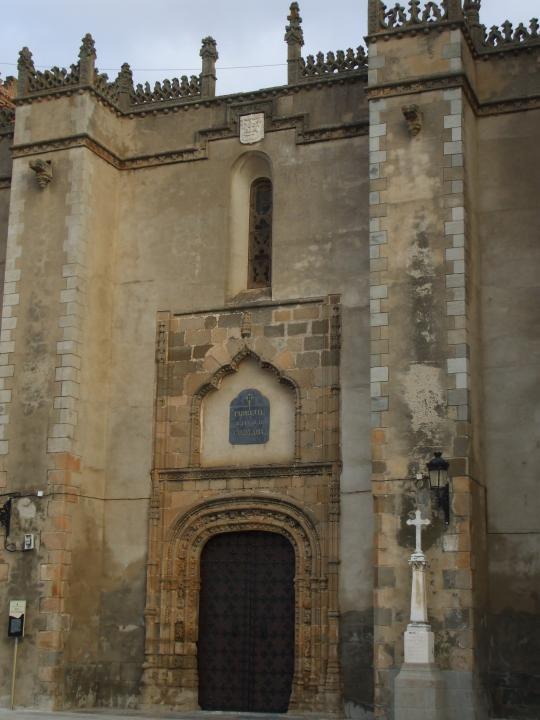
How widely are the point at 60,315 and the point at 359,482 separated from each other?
563cm

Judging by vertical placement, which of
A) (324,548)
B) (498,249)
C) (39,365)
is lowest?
(324,548)

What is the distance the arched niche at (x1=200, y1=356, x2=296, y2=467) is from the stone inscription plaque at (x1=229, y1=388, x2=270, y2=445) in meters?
0.05

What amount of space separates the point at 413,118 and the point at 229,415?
217 inches

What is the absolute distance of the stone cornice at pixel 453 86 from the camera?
59.1 feet

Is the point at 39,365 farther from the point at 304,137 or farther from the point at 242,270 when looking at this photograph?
the point at 304,137

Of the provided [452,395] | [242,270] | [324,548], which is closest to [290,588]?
[324,548]

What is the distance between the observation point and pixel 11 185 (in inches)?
815

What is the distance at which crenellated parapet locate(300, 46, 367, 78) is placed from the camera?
19688mm

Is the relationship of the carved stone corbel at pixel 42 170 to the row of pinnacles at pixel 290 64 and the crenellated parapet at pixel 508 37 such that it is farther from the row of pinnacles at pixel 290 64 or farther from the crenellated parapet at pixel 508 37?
the crenellated parapet at pixel 508 37

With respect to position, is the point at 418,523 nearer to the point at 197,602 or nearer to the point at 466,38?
the point at 197,602

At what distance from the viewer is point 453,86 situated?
59.0ft

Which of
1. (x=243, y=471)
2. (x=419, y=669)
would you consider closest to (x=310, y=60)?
(x=243, y=471)

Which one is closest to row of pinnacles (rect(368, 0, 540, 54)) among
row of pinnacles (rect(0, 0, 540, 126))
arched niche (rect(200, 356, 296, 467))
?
row of pinnacles (rect(0, 0, 540, 126))

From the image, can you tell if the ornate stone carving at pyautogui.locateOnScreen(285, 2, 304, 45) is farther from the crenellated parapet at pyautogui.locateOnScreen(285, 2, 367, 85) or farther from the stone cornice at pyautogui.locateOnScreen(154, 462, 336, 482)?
the stone cornice at pyautogui.locateOnScreen(154, 462, 336, 482)
